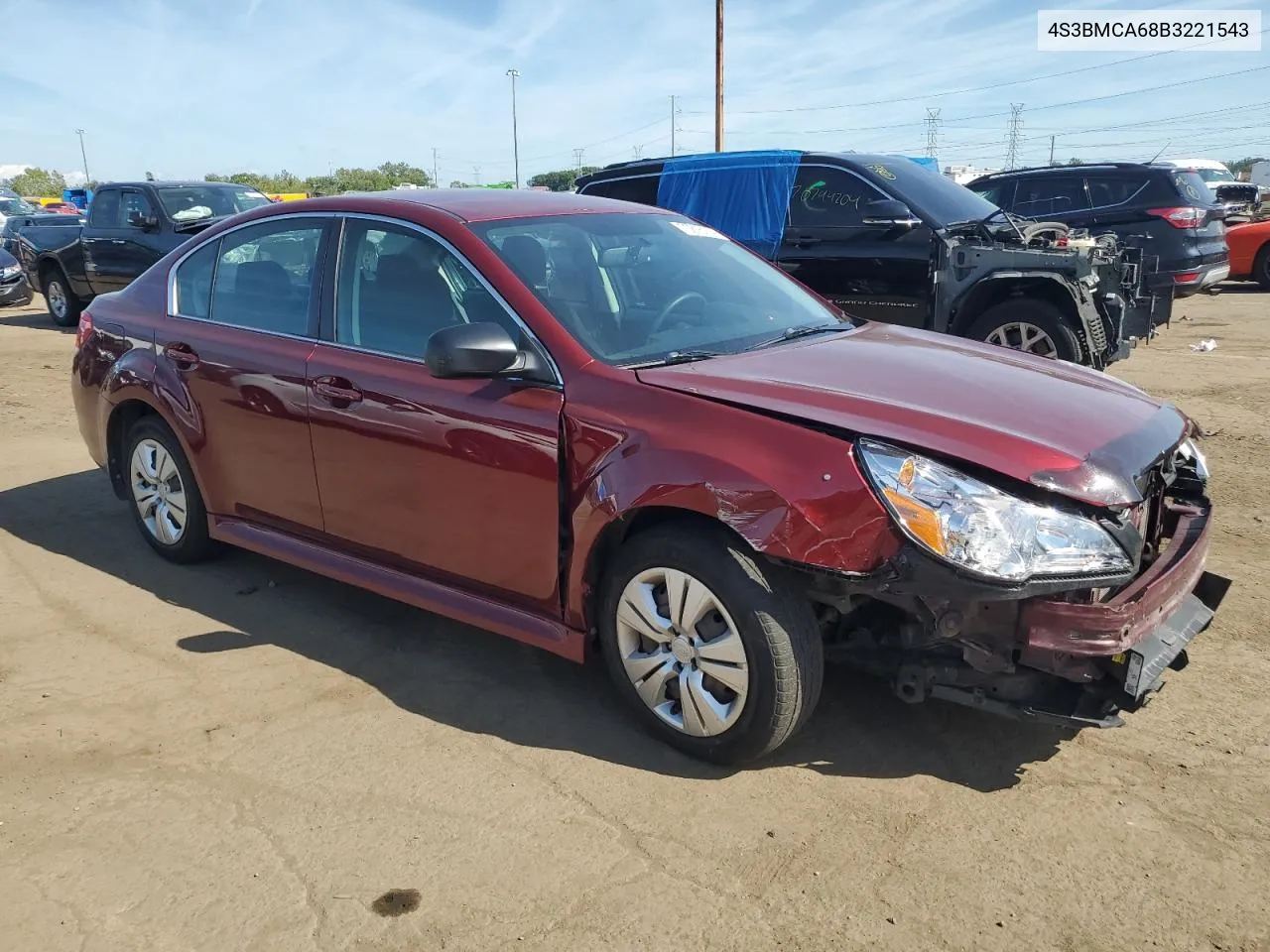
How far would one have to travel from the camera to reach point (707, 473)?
297 cm

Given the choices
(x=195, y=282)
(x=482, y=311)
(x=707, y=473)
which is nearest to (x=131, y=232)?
(x=195, y=282)

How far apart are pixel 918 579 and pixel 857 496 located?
10.5 inches

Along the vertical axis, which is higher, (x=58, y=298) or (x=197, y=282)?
(x=197, y=282)

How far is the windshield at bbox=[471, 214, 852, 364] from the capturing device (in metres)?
3.57

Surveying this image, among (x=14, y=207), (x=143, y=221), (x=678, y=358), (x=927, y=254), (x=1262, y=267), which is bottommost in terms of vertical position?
(x=1262, y=267)

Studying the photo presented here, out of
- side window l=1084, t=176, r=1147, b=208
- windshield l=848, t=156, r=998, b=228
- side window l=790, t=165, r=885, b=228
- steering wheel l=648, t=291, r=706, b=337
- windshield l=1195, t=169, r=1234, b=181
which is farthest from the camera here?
windshield l=1195, t=169, r=1234, b=181

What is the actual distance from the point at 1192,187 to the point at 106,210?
13.6 m

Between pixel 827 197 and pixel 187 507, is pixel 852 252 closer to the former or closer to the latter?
pixel 827 197

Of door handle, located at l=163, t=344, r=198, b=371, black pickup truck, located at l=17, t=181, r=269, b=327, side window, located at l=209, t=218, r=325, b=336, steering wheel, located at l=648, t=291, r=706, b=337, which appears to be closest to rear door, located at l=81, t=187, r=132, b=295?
black pickup truck, located at l=17, t=181, r=269, b=327

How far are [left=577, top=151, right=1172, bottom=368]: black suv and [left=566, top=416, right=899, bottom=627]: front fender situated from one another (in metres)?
5.58

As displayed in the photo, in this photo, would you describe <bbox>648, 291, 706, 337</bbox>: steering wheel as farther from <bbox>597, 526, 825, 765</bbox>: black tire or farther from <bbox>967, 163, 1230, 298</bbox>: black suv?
<bbox>967, 163, 1230, 298</bbox>: black suv

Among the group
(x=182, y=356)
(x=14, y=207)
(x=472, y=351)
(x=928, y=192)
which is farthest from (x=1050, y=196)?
(x=14, y=207)

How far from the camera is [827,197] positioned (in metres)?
8.91

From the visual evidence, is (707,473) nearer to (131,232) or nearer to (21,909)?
(21,909)
